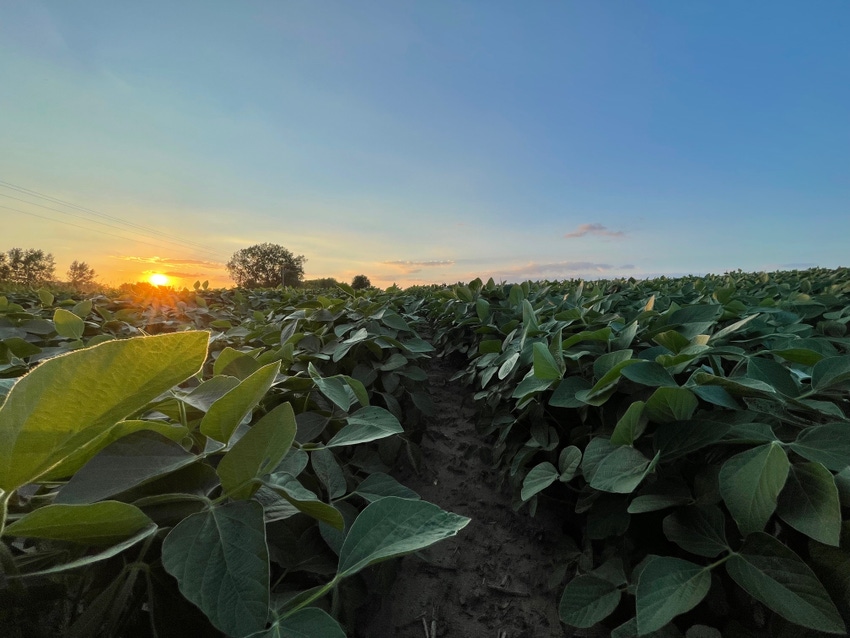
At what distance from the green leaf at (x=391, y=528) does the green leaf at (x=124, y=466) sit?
0.24m

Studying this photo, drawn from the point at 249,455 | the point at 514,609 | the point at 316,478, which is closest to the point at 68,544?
the point at 249,455

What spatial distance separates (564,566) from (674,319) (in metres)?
0.99

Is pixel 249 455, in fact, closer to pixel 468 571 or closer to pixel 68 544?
pixel 68 544

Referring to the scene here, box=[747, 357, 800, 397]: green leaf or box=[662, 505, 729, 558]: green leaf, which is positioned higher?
box=[747, 357, 800, 397]: green leaf

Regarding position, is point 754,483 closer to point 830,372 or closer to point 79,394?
point 830,372

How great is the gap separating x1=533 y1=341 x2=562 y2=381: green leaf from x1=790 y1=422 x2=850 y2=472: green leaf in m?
0.61

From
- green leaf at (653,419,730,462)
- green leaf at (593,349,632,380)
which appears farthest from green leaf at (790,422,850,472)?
green leaf at (593,349,632,380)

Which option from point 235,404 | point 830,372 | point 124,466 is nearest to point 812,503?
point 830,372

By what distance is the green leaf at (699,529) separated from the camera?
3.33 feet

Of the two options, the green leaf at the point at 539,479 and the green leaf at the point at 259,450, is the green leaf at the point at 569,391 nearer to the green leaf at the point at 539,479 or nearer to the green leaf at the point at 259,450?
the green leaf at the point at 539,479

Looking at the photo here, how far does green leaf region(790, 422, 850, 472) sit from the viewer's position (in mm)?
956

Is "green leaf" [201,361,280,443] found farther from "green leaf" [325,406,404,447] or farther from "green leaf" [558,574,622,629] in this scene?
"green leaf" [558,574,622,629]

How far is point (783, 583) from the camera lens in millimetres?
895

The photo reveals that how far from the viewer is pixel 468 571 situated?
1907 millimetres
